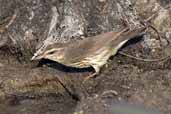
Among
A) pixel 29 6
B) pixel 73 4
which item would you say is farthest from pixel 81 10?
pixel 29 6

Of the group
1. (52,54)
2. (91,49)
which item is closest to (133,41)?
(91,49)

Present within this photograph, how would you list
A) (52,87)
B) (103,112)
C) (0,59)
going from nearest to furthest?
(103,112) → (52,87) → (0,59)

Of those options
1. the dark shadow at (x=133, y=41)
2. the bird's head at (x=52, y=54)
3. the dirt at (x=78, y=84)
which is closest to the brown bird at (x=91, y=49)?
the bird's head at (x=52, y=54)

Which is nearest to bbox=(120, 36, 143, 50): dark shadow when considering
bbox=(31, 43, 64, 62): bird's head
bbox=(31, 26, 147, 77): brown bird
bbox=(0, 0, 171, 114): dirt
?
bbox=(0, 0, 171, 114): dirt

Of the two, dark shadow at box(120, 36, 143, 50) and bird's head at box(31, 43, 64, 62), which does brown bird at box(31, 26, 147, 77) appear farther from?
dark shadow at box(120, 36, 143, 50)

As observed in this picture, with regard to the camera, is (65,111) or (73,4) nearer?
(65,111)

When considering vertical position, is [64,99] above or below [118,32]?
below

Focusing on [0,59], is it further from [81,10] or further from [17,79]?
[81,10]

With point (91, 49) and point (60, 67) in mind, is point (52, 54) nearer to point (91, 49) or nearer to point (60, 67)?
point (91, 49)
